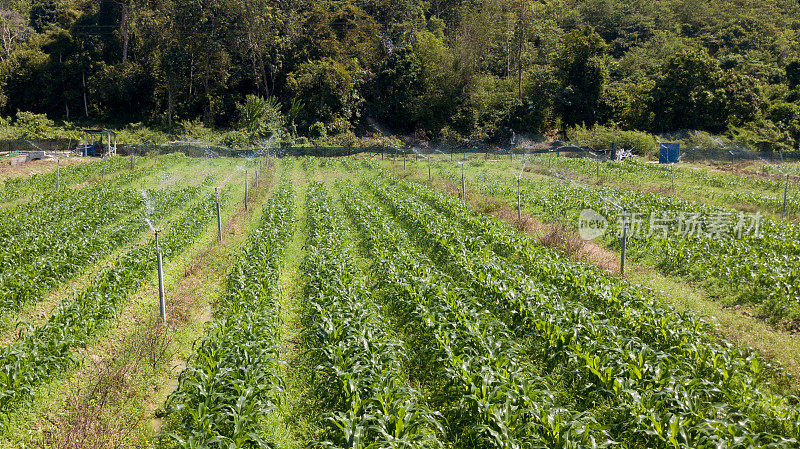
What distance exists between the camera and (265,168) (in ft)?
95.9

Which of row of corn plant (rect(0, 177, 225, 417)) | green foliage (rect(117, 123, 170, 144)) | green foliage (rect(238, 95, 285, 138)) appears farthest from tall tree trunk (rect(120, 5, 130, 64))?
row of corn plant (rect(0, 177, 225, 417))

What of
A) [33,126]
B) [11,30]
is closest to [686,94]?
[33,126]

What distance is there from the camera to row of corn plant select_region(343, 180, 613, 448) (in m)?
4.82

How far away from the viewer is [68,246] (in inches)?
439

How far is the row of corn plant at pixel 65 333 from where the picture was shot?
5711mm

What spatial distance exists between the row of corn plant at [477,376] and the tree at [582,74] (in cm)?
4023

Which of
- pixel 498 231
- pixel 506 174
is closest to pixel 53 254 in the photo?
pixel 498 231

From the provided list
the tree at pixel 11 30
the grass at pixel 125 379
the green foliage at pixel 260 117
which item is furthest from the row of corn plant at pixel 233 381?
the tree at pixel 11 30

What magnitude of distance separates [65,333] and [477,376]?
5.63 meters

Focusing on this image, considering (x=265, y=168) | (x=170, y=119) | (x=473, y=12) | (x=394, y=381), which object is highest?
(x=473, y=12)

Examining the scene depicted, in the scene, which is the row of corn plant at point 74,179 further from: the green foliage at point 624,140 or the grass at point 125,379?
the green foliage at point 624,140

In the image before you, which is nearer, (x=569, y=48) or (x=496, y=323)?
(x=496, y=323)

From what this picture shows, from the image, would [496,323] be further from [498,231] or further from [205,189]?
[205,189]

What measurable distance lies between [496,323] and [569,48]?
43.6 m
